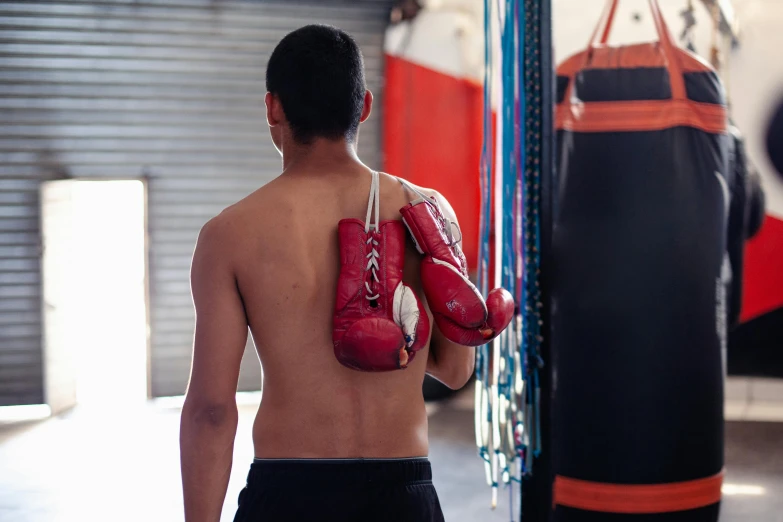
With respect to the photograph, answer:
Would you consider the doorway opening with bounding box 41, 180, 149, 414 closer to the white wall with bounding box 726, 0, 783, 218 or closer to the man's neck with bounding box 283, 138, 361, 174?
the white wall with bounding box 726, 0, 783, 218

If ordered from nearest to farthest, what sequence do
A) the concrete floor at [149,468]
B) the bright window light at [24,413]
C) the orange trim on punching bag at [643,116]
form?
the orange trim on punching bag at [643,116] < the concrete floor at [149,468] < the bright window light at [24,413]

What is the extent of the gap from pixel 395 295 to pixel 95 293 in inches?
217

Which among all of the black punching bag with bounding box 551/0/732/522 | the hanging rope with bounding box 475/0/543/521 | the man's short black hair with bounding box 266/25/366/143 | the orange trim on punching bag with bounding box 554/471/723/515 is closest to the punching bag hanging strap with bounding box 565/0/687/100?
the black punching bag with bounding box 551/0/732/522

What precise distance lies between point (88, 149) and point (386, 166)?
2.42 m

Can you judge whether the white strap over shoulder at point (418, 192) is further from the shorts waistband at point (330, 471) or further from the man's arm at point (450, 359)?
the shorts waistband at point (330, 471)

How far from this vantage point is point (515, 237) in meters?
2.69

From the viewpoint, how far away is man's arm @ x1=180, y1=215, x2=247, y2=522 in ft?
4.42

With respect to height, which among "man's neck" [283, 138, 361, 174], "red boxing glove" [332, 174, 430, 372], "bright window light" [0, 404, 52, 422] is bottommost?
"bright window light" [0, 404, 52, 422]

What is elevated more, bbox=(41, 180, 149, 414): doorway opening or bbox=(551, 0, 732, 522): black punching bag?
bbox=(551, 0, 732, 522): black punching bag

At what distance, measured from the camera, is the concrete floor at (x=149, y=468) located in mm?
4012

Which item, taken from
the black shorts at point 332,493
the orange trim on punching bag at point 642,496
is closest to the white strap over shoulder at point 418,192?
the black shorts at point 332,493

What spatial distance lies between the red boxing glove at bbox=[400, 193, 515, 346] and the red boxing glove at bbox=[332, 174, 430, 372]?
40 mm

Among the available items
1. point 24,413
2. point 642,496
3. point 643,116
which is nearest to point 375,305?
point 643,116

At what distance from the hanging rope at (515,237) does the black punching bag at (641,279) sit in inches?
4.0
